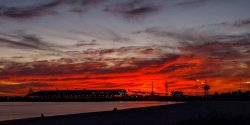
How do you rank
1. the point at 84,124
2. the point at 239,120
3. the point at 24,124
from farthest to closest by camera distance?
the point at 24,124 → the point at 84,124 → the point at 239,120

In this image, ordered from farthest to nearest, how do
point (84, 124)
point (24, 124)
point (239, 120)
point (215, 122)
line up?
point (24, 124) < point (84, 124) < point (239, 120) < point (215, 122)

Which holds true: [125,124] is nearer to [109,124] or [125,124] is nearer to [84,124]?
[109,124]

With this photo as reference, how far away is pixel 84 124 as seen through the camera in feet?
96.8

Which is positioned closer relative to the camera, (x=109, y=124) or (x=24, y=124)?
(x=109, y=124)

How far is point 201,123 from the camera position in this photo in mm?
25406

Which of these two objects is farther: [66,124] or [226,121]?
[66,124]

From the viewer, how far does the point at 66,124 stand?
98.8 ft

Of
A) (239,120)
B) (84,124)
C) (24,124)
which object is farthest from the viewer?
(24,124)

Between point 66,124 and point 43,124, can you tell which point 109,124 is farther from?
point 43,124

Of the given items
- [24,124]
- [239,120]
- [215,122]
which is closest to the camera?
[215,122]

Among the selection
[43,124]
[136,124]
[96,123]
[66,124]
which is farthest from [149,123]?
[43,124]

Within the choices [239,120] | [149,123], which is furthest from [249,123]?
[149,123]

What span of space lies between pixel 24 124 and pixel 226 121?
14266mm

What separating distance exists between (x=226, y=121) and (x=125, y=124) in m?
6.33
